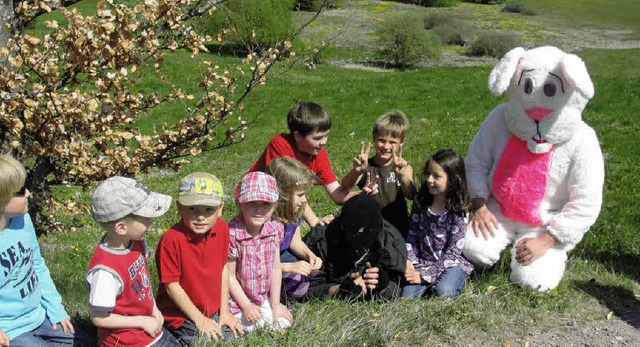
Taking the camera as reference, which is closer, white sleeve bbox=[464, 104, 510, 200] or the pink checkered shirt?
the pink checkered shirt

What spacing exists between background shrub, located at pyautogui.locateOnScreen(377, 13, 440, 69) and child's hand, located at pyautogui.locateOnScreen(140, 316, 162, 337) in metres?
31.7

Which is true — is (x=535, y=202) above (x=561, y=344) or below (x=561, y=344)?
above

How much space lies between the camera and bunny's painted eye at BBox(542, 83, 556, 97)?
4.38 meters

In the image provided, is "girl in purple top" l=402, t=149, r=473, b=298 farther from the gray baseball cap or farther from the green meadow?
the gray baseball cap

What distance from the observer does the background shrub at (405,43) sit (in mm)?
34125

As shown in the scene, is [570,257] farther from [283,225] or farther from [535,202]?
[283,225]

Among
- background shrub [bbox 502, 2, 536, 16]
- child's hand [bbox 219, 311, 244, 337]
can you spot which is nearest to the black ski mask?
child's hand [bbox 219, 311, 244, 337]

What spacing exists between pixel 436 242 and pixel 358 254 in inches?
27.1

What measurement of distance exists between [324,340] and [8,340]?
5.53 feet

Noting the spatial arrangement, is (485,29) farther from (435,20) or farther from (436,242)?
(436,242)

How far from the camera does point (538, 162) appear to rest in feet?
15.1

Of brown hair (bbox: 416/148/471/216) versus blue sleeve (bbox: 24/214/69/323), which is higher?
brown hair (bbox: 416/148/471/216)

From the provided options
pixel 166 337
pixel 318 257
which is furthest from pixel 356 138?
pixel 166 337

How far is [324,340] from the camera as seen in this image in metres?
3.73
